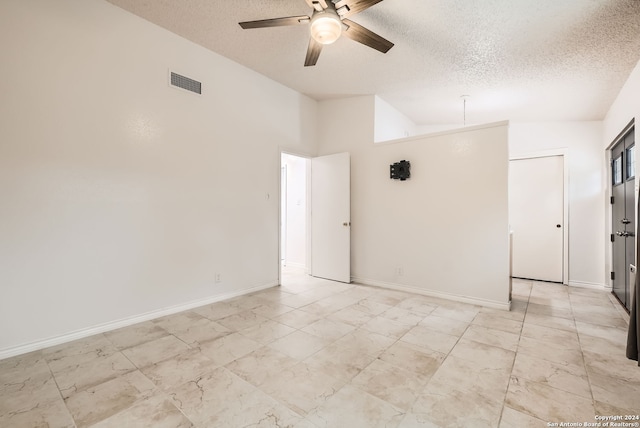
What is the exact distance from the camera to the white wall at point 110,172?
2.28 metres

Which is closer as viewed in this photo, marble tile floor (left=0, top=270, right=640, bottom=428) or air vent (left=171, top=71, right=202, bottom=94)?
marble tile floor (left=0, top=270, right=640, bottom=428)

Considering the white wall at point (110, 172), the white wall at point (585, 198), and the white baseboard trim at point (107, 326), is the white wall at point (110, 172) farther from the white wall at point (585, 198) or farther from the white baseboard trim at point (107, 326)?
the white wall at point (585, 198)

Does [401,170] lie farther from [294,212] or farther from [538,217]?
[538,217]

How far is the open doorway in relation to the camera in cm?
565

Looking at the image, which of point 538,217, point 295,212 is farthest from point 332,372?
point 538,217

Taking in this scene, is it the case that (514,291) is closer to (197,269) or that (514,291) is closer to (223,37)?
(197,269)

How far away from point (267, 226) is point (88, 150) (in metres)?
2.22

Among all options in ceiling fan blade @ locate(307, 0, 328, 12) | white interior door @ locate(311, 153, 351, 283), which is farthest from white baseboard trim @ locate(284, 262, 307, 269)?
ceiling fan blade @ locate(307, 0, 328, 12)

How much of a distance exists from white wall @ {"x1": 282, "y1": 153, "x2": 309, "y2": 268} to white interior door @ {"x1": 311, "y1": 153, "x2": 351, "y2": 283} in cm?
58

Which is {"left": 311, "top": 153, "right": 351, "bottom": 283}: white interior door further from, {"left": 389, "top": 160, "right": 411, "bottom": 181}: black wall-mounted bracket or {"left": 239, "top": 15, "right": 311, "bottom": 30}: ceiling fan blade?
{"left": 239, "top": 15, "right": 311, "bottom": 30}: ceiling fan blade

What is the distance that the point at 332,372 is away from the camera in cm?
204

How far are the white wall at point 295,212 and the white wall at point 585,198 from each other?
431 centimetres

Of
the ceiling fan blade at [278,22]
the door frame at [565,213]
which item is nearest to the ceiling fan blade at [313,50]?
the ceiling fan blade at [278,22]

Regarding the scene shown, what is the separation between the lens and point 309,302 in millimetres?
3594
